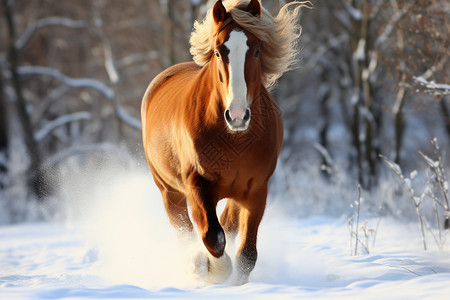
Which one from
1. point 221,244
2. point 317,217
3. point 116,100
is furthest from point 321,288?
point 116,100

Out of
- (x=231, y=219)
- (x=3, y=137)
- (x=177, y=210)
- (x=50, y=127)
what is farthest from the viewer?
(x=3, y=137)

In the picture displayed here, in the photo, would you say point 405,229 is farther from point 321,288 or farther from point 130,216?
point 130,216

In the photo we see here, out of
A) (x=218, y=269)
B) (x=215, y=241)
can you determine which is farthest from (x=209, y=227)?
(x=218, y=269)

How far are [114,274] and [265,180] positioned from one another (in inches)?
62.9

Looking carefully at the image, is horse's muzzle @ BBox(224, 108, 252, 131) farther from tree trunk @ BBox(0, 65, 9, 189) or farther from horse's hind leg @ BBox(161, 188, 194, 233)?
tree trunk @ BBox(0, 65, 9, 189)

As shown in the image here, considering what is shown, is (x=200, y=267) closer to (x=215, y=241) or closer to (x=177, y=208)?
(x=215, y=241)

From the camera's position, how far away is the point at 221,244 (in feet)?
12.4

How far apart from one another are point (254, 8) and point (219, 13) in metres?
0.25

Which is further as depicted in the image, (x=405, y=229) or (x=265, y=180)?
(x=405, y=229)

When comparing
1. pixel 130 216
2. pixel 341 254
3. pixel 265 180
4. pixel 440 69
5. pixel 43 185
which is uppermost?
pixel 43 185

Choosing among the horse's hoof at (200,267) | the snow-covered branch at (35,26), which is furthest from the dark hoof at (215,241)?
the snow-covered branch at (35,26)

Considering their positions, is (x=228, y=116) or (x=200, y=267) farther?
(x=200, y=267)

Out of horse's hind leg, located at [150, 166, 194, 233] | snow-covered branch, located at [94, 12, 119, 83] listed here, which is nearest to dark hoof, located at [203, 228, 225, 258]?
horse's hind leg, located at [150, 166, 194, 233]

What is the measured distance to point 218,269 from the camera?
3848mm
